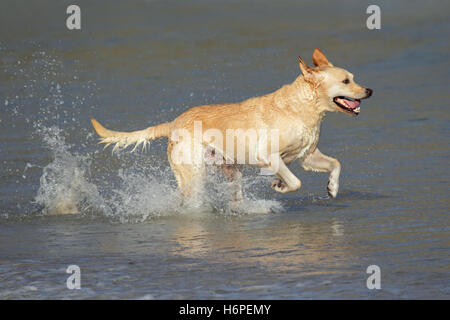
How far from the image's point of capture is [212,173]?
8656mm

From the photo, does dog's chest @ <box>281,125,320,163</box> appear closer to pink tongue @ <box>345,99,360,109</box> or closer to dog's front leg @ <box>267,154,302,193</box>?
dog's front leg @ <box>267,154,302,193</box>

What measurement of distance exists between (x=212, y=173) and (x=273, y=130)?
954 millimetres

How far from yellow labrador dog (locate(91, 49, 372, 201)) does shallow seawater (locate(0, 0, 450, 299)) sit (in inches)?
13.1

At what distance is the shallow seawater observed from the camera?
5.87 m

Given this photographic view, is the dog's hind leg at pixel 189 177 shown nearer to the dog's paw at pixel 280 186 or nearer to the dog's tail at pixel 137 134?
the dog's tail at pixel 137 134

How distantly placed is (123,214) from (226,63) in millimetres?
8974

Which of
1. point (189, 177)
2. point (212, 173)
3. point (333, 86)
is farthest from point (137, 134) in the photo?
point (333, 86)

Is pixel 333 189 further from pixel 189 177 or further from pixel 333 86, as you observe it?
pixel 189 177

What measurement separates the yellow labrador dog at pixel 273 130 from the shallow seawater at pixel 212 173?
0.33 meters

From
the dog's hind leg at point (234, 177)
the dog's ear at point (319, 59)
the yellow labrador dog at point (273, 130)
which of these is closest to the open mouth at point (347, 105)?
the yellow labrador dog at point (273, 130)

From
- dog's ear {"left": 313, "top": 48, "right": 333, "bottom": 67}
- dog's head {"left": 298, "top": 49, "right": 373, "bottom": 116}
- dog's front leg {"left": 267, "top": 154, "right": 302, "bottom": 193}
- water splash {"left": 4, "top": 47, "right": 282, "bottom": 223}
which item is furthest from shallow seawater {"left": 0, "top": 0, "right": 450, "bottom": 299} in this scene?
dog's ear {"left": 313, "top": 48, "right": 333, "bottom": 67}

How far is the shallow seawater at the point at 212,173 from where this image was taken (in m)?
5.87

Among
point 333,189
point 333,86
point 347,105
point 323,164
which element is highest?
point 333,86

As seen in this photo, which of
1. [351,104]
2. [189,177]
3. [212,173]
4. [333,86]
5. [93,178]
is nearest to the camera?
[333,86]
